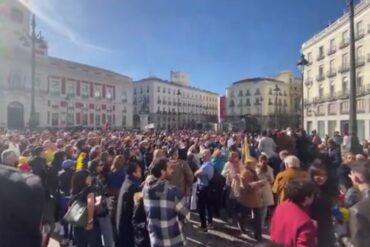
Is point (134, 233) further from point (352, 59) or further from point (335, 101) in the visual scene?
point (335, 101)

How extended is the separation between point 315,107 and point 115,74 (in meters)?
36.5

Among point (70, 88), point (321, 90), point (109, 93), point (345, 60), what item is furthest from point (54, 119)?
point (345, 60)

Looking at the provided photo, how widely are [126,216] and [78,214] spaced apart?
26.4 inches

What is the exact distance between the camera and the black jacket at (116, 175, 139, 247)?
15.8 ft

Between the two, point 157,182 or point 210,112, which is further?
point 210,112

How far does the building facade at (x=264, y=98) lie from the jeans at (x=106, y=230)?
7932cm

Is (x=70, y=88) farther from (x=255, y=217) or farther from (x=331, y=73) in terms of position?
(x=255, y=217)

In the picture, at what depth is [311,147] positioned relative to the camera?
11273mm

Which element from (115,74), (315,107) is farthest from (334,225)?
(115,74)

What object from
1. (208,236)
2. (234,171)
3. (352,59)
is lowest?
(208,236)

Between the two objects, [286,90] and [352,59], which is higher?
[286,90]

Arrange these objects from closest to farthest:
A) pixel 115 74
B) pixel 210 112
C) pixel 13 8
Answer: pixel 13 8
pixel 115 74
pixel 210 112

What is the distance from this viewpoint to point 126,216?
4.82 m

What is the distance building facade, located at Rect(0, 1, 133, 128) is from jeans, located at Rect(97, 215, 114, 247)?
3681 centimetres
